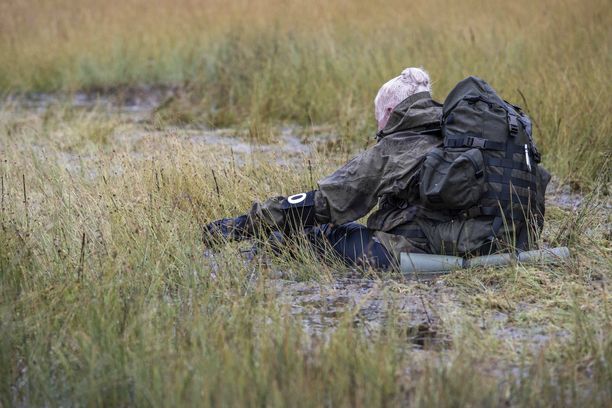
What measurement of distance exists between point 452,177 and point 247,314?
1.26 meters

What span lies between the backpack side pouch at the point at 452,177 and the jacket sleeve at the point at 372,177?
14 centimetres

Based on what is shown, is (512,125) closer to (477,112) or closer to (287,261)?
(477,112)

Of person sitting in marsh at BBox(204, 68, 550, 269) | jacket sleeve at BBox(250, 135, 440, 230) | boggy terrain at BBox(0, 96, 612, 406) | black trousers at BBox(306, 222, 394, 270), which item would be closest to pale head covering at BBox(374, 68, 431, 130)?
person sitting in marsh at BBox(204, 68, 550, 269)

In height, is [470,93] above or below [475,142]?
above

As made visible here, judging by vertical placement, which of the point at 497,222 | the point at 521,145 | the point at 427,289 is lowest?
the point at 427,289

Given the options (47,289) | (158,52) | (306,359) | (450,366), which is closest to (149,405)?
(306,359)

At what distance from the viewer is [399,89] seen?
191 inches

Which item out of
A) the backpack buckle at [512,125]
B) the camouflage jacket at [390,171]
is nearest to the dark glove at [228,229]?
the camouflage jacket at [390,171]

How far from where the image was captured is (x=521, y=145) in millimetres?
4578

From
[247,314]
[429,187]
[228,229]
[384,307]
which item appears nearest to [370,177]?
[429,187]

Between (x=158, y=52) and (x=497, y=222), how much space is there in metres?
8.76

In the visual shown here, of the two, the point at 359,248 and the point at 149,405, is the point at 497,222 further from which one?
the point at 149,405

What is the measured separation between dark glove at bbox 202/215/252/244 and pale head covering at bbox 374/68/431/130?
3.01 feet

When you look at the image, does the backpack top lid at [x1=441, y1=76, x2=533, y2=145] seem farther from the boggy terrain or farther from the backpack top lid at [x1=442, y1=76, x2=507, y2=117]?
the boggy terrain
